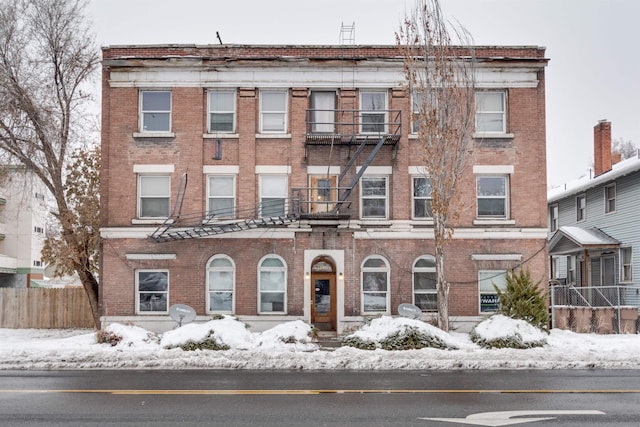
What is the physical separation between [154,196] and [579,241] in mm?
18694

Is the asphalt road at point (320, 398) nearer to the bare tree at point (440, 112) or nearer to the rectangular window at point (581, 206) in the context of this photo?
the bare tree at point (440, 112)

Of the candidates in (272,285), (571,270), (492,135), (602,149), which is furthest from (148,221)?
(571,270)

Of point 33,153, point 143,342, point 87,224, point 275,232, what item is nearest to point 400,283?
point 275,232

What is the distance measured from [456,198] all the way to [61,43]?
54.3ft

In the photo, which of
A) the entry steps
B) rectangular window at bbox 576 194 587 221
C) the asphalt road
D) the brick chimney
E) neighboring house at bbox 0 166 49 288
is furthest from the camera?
neighboring house at bbox 0 166 49 288

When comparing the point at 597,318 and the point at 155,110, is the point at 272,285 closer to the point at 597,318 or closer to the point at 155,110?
the point at 155,110

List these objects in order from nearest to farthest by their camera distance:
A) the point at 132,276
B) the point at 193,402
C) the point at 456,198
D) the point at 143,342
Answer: the point at 193,402, the point at 143,342, the point at 456,198, the point at 132,276

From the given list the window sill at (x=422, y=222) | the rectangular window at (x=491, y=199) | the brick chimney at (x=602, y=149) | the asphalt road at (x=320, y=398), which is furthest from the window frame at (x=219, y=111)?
the brick chimney at (x=602, y=149)

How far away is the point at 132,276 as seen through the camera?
23.2 metres

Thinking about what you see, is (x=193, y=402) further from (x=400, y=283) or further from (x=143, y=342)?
(x=400, y=283)

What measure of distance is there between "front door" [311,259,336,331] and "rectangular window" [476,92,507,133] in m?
7.81

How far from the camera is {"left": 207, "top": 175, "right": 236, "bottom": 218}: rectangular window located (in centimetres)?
2344

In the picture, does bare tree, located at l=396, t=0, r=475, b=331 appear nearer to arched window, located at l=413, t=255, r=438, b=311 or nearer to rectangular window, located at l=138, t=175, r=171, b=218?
arched window, located at l=413, t=255, r=438, b=311

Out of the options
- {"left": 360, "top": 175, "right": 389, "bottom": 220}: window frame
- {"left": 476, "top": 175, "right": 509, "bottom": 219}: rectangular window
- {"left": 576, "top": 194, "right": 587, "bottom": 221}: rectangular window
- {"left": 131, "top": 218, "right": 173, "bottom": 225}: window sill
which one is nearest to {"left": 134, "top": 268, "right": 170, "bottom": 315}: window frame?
{"left": 131, "top": 218, "right": 173, "bottom": 225}: window sill
